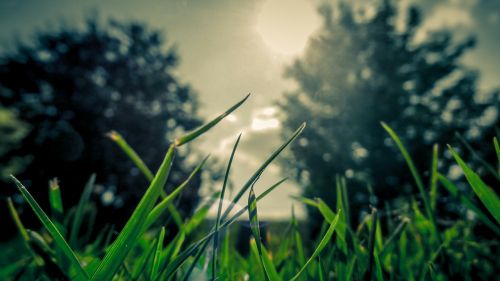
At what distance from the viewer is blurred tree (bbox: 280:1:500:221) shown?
35.0 feet

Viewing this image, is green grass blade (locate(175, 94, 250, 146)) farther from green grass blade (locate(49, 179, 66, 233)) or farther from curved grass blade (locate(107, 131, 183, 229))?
green grass blade (locate(49, 179, 66, 233))

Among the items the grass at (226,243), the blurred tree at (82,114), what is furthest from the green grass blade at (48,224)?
the blurred tree at (82,114)

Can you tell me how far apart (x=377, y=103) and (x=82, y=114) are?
12167 mm

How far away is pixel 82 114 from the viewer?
1033 centimetres

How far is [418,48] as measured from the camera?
38.7 ft

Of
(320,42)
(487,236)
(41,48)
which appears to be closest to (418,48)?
(320,42)

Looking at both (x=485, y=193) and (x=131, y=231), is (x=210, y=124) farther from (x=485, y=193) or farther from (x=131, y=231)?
(x=485, y=193)

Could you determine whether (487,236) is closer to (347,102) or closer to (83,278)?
(83,278)

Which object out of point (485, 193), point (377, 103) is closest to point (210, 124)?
point (485, 193)

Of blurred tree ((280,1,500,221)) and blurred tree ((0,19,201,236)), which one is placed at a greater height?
blurred tree ((0,19,201,236))

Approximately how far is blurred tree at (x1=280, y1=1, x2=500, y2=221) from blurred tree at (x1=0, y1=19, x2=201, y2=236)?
6.05m

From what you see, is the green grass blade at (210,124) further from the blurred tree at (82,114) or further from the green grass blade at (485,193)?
the blurred tree at (82,114)

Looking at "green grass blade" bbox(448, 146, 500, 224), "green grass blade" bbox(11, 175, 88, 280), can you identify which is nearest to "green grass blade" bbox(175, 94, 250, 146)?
"green grass blade" bbox(11, 175, 88, 280)

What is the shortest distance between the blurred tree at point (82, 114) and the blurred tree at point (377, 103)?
6055 millimetres
